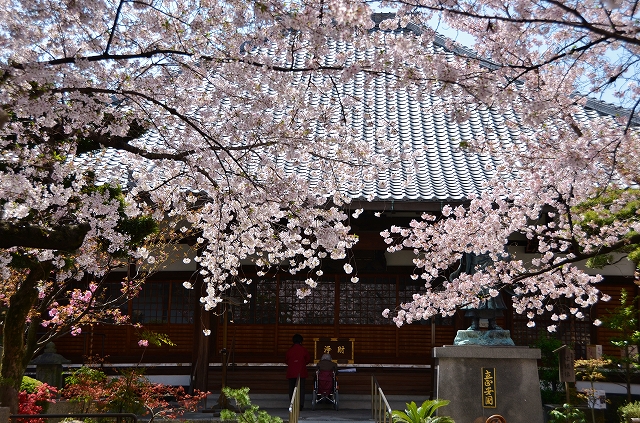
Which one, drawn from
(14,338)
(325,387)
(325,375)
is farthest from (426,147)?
(14,338)

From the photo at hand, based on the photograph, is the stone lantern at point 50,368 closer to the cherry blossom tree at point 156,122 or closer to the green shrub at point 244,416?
the cherry blossom tree at point 156,122

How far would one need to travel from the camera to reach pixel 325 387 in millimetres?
11773

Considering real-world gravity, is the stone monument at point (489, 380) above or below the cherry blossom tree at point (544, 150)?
below

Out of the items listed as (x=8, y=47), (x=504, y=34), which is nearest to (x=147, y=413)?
(x=8, y=47)

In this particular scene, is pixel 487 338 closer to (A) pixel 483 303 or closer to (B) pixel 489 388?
(A) pixel 483 303

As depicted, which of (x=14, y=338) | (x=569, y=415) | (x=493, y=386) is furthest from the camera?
(x=569, y=415)

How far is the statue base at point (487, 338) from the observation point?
30.0ft

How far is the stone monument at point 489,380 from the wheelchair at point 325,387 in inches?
120

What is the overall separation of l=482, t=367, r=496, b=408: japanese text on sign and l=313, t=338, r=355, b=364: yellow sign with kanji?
391 centimetres

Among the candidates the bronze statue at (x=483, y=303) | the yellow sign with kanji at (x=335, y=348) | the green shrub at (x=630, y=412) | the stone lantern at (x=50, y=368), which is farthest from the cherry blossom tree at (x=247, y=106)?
the yellow sign with kanji at (x=335, y=348)

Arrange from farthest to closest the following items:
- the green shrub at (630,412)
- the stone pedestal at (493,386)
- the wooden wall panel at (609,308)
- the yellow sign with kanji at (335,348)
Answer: the yellow sign with kanji at (335,348)
the wooden wall panel at (609,308)
the green shrub at (630,412)
the stone pedestal at (493,386)

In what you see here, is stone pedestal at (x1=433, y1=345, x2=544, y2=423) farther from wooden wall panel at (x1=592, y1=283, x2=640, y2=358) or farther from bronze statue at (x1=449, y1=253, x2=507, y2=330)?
wooden wall panel at (x1=592, y1=283, x2=640, y2=358)

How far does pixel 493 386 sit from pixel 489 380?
89 millimetres

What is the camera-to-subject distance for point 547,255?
9.05 meters
